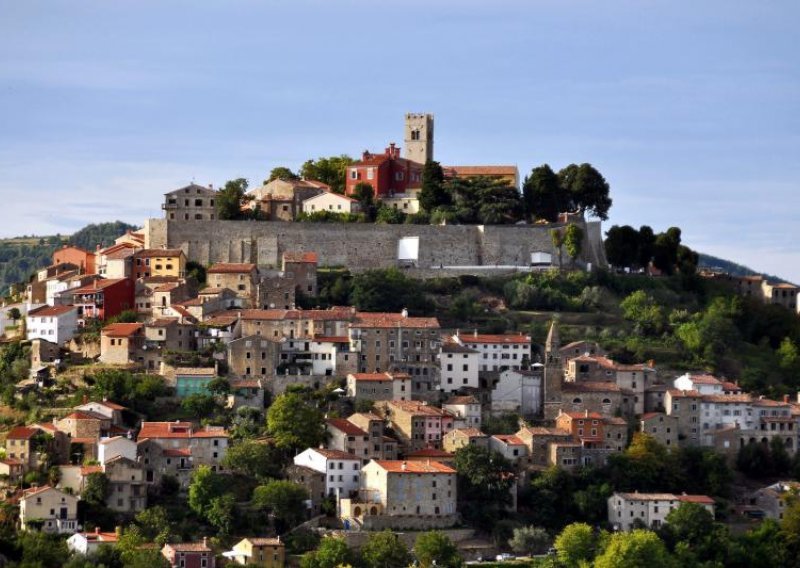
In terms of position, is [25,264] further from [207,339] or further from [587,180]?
[207,339]

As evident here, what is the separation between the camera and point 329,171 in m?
90.9

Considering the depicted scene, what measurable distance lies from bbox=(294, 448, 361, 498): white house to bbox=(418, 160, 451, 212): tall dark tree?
23.8 metres

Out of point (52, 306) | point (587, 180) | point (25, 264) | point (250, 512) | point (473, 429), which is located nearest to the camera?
point (250, 512)

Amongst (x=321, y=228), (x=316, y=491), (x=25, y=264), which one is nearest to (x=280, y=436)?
(x=316, y=491)

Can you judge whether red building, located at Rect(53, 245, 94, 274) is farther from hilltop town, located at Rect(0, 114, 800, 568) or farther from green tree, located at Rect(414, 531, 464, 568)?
green tree, located at Rect(414, 531, 464, 568)

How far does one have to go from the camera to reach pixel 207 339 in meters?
71.1

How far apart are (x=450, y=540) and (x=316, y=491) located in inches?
181

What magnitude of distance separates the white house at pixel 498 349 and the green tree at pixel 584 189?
16.8m

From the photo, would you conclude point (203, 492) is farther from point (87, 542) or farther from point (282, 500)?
point (87, 542)

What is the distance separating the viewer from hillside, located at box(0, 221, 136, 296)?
13938 centimetres

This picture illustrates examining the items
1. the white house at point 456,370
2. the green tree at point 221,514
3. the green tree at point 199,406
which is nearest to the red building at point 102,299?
the green tree at point 199,406

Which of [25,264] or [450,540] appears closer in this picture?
[450,540]

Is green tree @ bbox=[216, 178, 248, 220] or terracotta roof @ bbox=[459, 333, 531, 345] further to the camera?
green tree @ bbox=[216, 178, 248, 220]

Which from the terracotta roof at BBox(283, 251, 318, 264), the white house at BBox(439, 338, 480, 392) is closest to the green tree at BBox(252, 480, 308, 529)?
the white house at BBox(439, 338, 480, 392)
